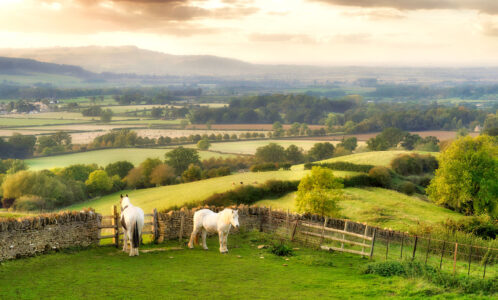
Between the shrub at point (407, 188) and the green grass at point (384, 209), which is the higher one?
the green grass at point (384, 209)

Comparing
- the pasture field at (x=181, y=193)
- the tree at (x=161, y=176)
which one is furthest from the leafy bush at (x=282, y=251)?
the tree at (x=161, y=176)

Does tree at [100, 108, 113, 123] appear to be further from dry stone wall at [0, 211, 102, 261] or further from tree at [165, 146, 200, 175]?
Result: dry stone wall at [0, 211, 102, 261]

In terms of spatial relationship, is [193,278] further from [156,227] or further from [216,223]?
[156,227]

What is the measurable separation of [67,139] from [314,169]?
74.9 metres

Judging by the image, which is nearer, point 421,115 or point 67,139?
point 67,139

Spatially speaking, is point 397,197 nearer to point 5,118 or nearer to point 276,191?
point 276,191

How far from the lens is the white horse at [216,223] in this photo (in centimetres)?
1864

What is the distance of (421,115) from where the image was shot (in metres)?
160

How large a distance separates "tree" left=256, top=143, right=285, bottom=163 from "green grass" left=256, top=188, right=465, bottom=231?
3678cm

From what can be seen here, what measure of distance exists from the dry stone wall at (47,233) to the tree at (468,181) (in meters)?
37.1

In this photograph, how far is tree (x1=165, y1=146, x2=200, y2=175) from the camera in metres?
73.5

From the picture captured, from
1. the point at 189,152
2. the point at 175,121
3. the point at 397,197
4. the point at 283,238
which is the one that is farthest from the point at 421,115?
the point at 283,238

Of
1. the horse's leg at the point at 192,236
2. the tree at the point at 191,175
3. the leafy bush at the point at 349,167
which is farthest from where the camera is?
the tree at the point at 191,175

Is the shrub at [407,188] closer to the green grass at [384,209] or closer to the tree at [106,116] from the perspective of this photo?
the green grass at [384,209]
